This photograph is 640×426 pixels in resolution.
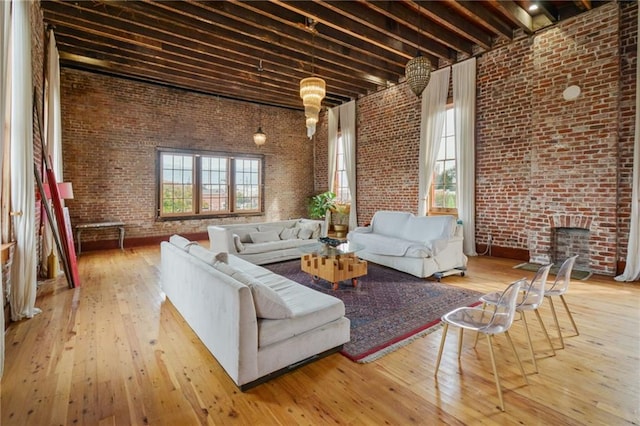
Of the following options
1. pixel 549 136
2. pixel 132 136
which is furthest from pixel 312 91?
pixel 132 136

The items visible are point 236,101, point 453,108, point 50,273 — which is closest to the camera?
point 50,273

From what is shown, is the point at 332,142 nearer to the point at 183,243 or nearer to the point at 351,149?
the point at 351,149

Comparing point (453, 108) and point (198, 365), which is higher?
point (453, 108)

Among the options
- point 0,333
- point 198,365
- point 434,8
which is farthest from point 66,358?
point 434,8

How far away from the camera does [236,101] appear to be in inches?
350

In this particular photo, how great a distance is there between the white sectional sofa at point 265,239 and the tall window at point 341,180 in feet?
10.4

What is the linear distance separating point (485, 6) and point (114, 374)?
261 inches

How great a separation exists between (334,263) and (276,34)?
403 cm

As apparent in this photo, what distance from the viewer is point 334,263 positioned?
162 inches

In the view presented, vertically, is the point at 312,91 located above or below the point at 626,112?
above

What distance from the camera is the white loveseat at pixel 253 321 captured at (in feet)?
6.58

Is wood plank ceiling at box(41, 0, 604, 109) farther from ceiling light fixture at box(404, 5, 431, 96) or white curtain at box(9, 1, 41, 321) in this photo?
white curtain at box(9, 1, 41, 321)

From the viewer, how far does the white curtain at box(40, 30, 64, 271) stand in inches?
186

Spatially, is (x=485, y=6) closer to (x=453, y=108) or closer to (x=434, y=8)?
(x=434, y=8)
